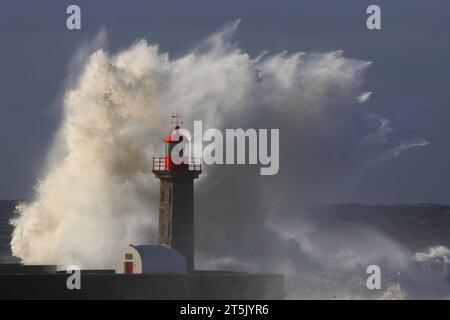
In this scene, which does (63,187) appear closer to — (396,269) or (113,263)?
(113,263)

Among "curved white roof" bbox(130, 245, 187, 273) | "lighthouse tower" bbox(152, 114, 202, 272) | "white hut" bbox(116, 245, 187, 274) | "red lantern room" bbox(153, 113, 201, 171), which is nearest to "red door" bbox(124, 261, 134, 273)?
"white hut" bbox(116, 245, 187, 274)

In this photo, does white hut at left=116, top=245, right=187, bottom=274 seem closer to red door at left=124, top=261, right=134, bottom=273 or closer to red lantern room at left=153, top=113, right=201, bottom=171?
red door at left=124, top=261, right=134, bottom=273

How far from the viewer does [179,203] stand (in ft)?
146

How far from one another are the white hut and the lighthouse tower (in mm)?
407

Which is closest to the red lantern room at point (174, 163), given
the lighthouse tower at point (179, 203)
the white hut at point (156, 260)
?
the lighthouse tower at point (179, 203)

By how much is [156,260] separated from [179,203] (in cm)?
172

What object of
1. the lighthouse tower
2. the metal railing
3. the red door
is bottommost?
the red door

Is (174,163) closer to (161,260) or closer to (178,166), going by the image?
(178,166)

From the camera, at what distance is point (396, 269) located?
60969mm

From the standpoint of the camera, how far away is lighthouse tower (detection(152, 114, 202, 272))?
4453 cm

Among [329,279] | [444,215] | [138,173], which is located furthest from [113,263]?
[444,215]

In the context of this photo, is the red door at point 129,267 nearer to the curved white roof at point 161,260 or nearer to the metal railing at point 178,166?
the curved white roof at point 161,260

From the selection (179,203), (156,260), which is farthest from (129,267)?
(179,203)
